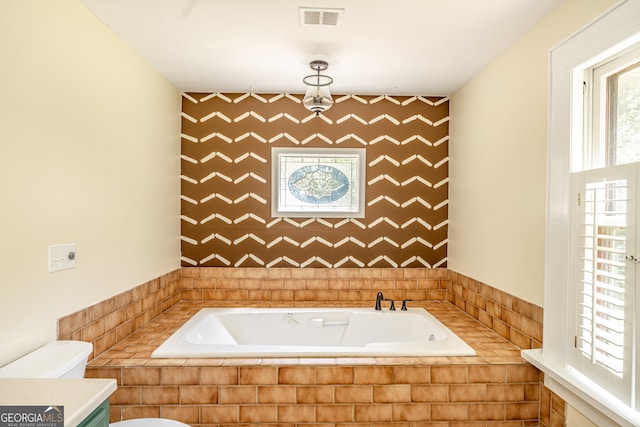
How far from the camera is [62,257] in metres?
1.79

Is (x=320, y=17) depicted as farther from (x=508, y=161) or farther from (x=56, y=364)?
(x=56, y=364)

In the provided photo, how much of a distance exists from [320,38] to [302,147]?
117cm

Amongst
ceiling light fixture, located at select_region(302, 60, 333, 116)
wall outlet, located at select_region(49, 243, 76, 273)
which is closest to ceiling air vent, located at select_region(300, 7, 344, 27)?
ceiling light fixture, located at select_region(302, 60, 333, 116)

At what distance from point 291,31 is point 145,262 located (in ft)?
6.10

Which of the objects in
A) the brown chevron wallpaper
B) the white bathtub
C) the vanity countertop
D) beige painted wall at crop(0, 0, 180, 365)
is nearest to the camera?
the vanity countertop

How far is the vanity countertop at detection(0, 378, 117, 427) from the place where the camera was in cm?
95

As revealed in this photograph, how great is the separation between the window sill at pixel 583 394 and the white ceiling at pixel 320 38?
1.81 metres

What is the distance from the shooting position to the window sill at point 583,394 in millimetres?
1433

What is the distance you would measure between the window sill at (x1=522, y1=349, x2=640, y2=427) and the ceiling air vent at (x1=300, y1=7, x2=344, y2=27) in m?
2.08

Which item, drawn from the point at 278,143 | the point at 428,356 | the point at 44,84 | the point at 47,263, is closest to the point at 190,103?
the point at 278,143

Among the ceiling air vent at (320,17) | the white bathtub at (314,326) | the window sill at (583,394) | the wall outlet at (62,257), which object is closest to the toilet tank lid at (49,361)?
the wall outlet at (62,257)

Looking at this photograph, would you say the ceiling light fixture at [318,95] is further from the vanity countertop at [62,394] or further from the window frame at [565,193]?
the vanity countertop at [62,394]

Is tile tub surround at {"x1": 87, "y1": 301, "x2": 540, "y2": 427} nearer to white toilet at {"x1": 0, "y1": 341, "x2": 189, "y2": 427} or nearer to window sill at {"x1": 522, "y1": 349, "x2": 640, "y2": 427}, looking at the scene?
window sill at {"x1": 522, "y1": 349, "x2": 640, "y2": 427}

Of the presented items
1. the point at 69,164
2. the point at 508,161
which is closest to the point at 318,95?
the point at 508,161
